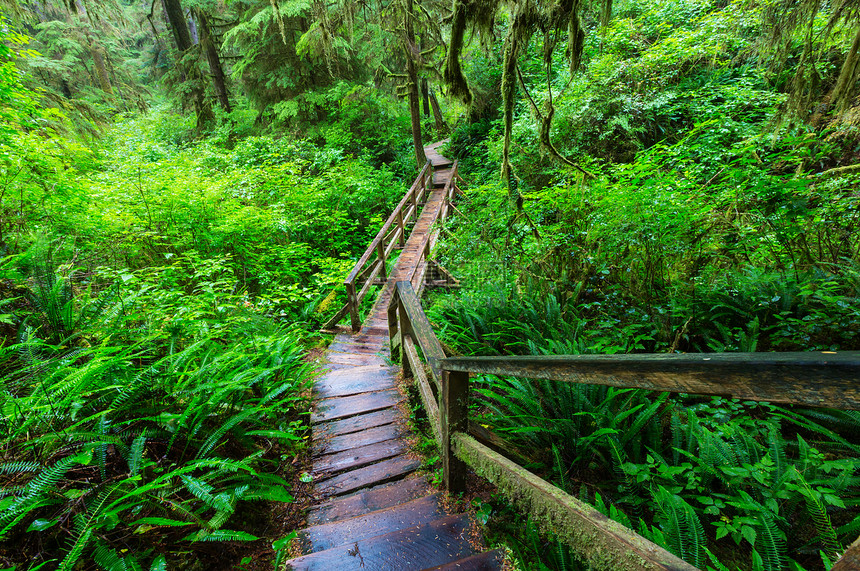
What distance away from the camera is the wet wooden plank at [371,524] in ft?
7.02

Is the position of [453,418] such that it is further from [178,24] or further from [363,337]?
[178,24]

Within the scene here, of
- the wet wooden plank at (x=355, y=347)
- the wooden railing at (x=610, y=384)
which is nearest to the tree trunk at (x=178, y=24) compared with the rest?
the wet wooden plank at (x=355, y=347)

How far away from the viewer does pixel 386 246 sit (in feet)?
28.4

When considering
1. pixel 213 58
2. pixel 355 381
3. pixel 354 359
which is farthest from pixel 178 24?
pixel 355 381

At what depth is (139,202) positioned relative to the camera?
683cm

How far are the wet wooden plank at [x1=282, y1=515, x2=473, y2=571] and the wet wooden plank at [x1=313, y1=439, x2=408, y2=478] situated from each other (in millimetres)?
895

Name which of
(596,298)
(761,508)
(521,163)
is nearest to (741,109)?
(521,163)

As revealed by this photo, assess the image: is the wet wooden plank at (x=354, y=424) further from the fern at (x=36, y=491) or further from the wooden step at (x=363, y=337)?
the wooden step at (x=363, y=337)

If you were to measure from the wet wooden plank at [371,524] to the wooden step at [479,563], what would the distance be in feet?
1.33

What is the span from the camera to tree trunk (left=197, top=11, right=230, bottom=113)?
41.5 feet

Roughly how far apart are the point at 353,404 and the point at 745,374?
366 cm

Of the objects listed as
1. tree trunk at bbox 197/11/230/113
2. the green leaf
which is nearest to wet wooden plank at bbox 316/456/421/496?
the green leaf

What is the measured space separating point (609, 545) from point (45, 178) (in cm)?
828

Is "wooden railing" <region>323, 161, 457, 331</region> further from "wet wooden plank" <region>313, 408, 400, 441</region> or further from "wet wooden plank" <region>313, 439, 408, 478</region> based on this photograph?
"wet wooden plank" <region>313, 439, 408, 478</region>
